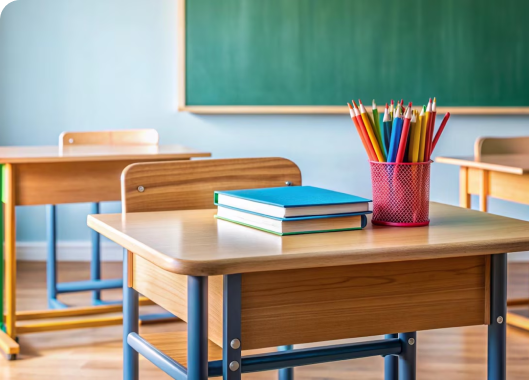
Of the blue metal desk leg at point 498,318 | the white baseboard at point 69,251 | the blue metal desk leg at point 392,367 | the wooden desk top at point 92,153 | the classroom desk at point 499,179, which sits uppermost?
the wooden desk top at point 92,153

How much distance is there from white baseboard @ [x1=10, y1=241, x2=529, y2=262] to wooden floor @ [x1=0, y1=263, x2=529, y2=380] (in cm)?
133

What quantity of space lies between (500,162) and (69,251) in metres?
2.47

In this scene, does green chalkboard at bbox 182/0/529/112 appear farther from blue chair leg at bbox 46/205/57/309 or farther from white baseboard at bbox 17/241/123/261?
blue chair leg at bbox 46/205/57/309

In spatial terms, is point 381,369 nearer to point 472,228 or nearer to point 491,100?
point 472,228

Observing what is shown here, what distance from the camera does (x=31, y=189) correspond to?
2.90m

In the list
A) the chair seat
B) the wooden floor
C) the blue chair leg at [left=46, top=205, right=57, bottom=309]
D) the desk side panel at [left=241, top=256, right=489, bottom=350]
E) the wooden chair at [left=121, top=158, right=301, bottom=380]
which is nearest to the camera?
the desk side panel at [left=241, top=256, right=489, bottom=350]

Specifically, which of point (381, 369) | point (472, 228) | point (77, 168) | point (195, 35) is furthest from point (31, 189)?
point (472, 228)

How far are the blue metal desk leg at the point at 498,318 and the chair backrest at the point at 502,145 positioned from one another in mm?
2060

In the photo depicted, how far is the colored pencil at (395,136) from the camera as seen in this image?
1395mm

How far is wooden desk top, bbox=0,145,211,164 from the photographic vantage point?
2.85 meters

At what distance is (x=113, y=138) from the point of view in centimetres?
349

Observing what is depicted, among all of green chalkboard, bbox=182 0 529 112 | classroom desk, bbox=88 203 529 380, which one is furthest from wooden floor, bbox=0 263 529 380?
green chalkboard, bbox=182 0 529 112

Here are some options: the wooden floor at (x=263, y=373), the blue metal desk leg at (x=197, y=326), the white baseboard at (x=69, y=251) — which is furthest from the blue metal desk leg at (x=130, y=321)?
the white baseboard at (x=69, y=251)

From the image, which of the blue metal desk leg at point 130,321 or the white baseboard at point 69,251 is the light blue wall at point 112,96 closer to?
the white baseboard at point 69,251
